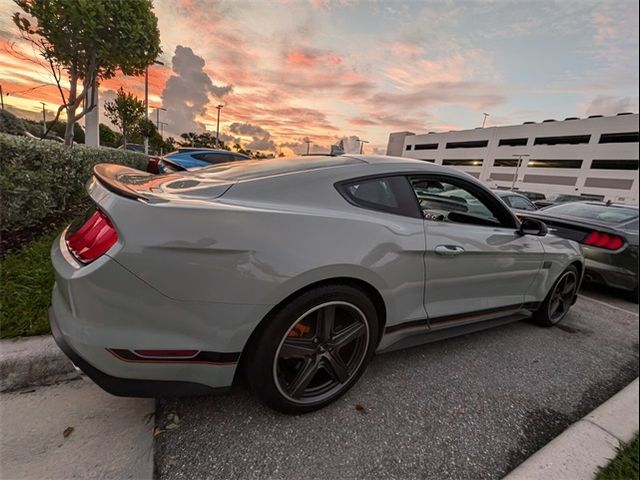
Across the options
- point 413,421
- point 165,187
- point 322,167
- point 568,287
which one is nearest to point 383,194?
point 322,167

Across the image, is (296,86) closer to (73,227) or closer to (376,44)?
(376,44)

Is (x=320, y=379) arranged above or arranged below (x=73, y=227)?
below

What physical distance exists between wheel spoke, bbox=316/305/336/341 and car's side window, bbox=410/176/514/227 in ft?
3.03

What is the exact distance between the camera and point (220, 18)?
237 cm

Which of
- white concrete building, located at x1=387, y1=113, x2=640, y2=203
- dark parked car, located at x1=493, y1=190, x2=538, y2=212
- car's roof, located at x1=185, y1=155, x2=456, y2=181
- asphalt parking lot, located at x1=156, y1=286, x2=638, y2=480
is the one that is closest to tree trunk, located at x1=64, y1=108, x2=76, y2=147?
car's roof, located at x1=185, y1=155, x2=456, y2=181

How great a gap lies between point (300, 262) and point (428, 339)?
50.2 inches

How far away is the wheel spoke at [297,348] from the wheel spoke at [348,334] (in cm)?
14

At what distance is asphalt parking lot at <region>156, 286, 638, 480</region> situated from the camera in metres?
1.57

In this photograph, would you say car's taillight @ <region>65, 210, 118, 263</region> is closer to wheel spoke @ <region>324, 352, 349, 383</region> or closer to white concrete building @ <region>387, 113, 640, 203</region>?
wheel spoke @ <region>324, 352, 349, 383</region>

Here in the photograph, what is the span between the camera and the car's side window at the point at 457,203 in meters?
2.41

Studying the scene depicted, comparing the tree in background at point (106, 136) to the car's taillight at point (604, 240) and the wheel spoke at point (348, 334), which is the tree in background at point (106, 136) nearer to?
the wheel spoke at point (348, 334)

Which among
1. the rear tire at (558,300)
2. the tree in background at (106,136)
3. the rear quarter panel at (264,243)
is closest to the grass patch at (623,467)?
the rear quarter panel at (264,243)

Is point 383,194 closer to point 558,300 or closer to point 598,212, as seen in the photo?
point 558,300

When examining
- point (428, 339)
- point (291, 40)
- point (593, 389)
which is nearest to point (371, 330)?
point (428, 339)
